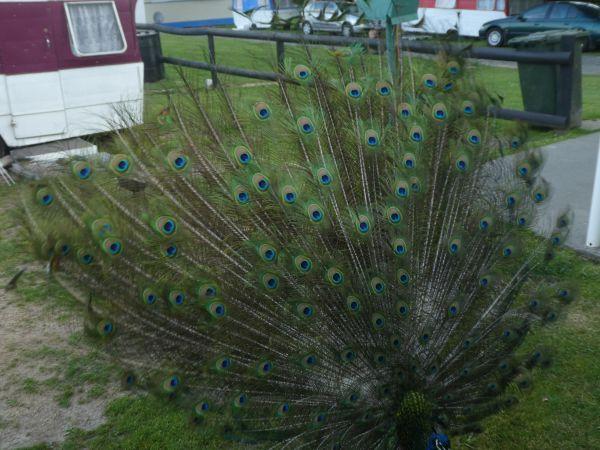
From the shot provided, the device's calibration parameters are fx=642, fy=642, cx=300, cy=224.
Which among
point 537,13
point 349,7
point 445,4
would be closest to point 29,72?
point 537,13

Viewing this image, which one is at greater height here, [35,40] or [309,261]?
[35,40]

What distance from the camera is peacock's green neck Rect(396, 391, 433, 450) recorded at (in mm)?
2619

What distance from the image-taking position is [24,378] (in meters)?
4.06

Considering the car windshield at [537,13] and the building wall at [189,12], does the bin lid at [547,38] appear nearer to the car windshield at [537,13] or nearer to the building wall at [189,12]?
the car windshield at [537,13]

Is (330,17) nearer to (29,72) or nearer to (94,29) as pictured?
A: (94,29)

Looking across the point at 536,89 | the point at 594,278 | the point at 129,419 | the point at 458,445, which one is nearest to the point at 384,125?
the point at 458,445

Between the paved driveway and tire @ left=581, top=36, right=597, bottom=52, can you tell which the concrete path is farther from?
tire @ left=581, top=36, right=597, bottom=52

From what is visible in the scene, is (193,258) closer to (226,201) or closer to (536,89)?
(226,201)

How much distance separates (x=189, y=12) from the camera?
1173 inches

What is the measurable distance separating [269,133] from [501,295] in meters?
1.27

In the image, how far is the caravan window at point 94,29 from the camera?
327 inches

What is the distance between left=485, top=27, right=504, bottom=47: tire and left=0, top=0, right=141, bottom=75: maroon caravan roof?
14.6 m

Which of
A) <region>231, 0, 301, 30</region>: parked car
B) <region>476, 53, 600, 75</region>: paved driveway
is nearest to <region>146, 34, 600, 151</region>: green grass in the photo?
<region>476, 53, 600, 75</region>: paved driveway

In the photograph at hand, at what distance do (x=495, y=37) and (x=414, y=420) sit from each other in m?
19.3
